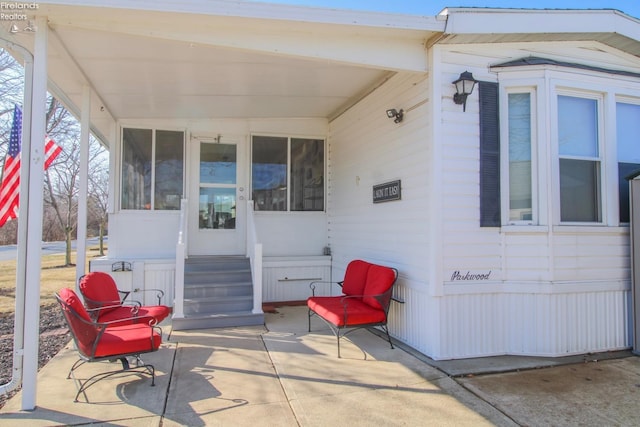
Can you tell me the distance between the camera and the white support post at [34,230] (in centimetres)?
306

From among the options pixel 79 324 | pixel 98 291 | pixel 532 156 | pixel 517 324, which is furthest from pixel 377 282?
pixel 98 291

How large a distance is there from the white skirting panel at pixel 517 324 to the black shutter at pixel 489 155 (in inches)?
33.3

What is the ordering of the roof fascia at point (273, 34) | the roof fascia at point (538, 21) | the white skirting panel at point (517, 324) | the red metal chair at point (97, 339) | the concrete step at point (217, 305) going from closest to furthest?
1. the red metal chair at point (97, 339)
2. the roof fascia at point (273, 34)
3. the roof fascia at point (538, 21)
4. the white skirting panel at point (517, 324)
5. the concrete step at point (217, 305)

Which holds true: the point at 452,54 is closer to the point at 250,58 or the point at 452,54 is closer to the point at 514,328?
the point at 250,58

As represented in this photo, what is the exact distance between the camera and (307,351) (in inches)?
175

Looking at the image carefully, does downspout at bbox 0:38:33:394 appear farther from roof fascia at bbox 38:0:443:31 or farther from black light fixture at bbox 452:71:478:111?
black light fixture at bbox 452:71:478:111

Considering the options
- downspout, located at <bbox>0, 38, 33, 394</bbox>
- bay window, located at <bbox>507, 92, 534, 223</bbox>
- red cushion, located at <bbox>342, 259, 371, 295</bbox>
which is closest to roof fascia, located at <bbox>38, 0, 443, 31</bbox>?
downspout, located at <bbox>0, 38, 33, 394</bbox>

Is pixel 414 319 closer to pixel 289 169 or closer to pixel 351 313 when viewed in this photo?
pixel 351 313

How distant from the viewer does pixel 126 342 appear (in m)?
3.42

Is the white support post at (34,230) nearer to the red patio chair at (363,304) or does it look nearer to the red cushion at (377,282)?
the red patio chair at (363,304)

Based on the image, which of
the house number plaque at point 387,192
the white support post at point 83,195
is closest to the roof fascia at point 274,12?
the white support post at point 83,195

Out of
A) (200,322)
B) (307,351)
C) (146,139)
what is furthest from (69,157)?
(307,351)

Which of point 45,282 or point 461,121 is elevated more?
point 461,121

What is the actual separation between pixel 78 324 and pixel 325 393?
2084mm
